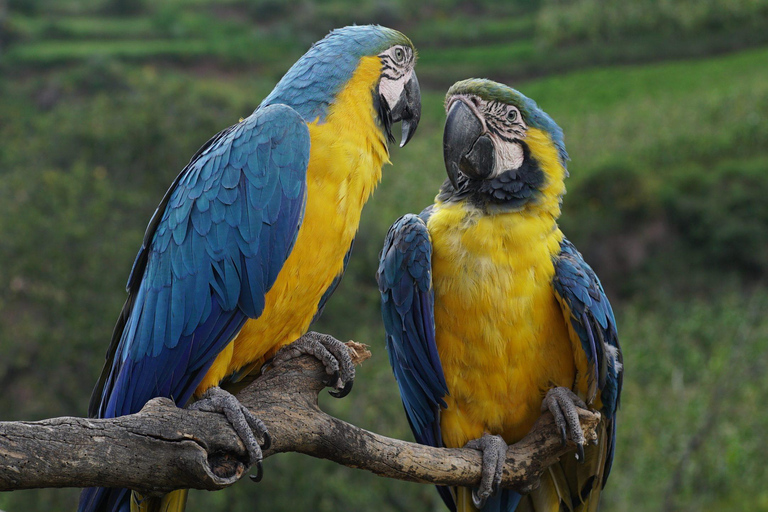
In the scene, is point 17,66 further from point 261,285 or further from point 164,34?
point 261,285

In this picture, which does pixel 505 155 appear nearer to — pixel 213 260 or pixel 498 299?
pixel 498 299

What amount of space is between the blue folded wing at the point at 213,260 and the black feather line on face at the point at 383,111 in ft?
1.26

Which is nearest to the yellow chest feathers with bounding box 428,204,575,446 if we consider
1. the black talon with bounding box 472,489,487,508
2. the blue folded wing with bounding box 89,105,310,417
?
the black talon with bounding box 472,489,487,508

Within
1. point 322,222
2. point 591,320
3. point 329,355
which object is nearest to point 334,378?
point 329,355

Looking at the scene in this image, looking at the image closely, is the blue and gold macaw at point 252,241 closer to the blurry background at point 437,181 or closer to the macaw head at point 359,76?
the macaw head at point 359,76

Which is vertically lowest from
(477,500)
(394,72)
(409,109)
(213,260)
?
(477,500)

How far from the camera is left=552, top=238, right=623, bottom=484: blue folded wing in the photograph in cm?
298

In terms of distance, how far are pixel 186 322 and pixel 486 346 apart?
1231 millimetres

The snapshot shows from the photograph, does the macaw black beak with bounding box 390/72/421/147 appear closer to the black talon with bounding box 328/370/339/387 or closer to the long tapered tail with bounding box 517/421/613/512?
the black talon with bounding box 328/370/339/387

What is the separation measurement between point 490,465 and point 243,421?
1089 mm

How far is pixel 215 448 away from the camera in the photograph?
2.35 m

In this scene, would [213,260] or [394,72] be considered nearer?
[213,260]

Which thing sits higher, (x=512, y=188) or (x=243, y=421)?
(x=512, y=188)

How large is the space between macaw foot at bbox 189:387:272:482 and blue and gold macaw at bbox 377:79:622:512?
33.3 inches
